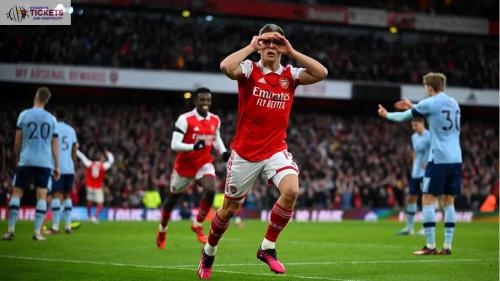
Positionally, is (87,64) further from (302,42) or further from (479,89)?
(479,89)

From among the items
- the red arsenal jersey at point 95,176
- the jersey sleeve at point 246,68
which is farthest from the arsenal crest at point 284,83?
the red arsenal jersey at point 95,176

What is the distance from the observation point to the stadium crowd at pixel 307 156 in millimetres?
29531

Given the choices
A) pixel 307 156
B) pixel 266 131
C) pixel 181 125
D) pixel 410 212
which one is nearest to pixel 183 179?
pixel 181 125

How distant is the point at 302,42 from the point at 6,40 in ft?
56.7

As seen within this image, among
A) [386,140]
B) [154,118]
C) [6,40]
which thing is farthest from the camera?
[386,140]

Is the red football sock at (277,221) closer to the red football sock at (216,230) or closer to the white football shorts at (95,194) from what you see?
the red football sock at (216,230)

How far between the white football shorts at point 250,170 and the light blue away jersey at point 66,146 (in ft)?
28.7

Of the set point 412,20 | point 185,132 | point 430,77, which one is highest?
point 412,20

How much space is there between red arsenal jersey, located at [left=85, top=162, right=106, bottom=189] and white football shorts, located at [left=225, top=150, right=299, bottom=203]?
1642 centimetres

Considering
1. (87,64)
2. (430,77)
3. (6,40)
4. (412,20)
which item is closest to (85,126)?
(87,64)

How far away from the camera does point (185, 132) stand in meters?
12.5

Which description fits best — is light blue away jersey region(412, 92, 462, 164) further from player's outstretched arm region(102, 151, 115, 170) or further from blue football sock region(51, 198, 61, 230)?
player's outstretched arm region(102, 151, 115, 170)

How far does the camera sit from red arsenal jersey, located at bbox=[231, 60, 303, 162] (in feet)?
26.0

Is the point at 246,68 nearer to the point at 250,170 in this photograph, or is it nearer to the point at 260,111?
the point at 260,111
